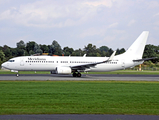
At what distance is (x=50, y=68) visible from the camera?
38.3 meters

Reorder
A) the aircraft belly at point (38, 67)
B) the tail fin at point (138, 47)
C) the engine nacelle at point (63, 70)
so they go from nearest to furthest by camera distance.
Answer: the engine nacelle at point (63, 70) → the aircraft belly at point (38, 67) → the tail fin at point (138, 47)

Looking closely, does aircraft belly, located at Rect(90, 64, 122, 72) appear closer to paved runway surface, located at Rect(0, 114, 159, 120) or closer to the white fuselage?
the white fuselage

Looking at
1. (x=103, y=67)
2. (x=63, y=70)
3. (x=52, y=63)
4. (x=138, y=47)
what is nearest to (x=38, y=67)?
(x=52, y=63)

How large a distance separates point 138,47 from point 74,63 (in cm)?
1098

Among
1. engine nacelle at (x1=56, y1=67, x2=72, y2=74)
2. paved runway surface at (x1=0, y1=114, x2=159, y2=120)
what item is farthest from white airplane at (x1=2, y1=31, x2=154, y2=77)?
paved runway surface at (x1=0, y1=114, x2=159, y2=120)

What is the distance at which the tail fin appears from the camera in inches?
1647

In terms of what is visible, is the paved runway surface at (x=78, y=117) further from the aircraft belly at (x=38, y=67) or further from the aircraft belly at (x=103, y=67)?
the aircraft belly at (x=103, y=67)

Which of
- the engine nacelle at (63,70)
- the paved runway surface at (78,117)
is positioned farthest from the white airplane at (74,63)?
the paved runway surface at (78,117)

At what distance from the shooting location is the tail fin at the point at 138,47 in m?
41.8

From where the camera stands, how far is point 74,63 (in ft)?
130

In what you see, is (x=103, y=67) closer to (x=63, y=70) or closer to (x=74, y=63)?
(x=74, y=63)

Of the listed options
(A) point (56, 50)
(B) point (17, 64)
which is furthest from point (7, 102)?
(A) point (56, 50)

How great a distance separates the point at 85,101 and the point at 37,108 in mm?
3114

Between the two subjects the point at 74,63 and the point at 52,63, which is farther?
the point at 74,63
